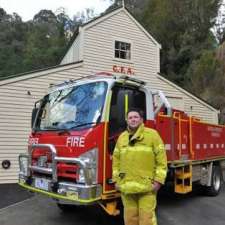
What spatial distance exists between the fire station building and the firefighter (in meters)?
8.74

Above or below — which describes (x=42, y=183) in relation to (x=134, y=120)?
below

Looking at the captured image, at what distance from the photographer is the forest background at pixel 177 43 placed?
78.1 feet

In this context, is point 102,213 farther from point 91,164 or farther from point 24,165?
point 91,164

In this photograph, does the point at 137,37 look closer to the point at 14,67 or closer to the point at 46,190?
the point at 46,190

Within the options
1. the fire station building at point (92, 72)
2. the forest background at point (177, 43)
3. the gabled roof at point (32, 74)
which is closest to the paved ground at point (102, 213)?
the fire station building at point (92, 72)

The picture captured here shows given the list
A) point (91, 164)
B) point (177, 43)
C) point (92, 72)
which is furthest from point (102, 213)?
point (177, 43)

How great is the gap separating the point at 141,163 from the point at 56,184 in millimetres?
1761

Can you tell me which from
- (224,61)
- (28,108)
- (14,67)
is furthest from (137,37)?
(14,67)

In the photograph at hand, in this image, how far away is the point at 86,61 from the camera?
51.9 feet

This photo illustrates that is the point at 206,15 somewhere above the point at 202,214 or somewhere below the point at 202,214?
above

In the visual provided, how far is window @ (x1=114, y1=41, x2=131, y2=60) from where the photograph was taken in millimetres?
17047

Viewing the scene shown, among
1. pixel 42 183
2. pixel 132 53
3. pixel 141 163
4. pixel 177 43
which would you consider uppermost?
pixel 177 43

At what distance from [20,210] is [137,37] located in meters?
10.6

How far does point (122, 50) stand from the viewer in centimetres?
1719
